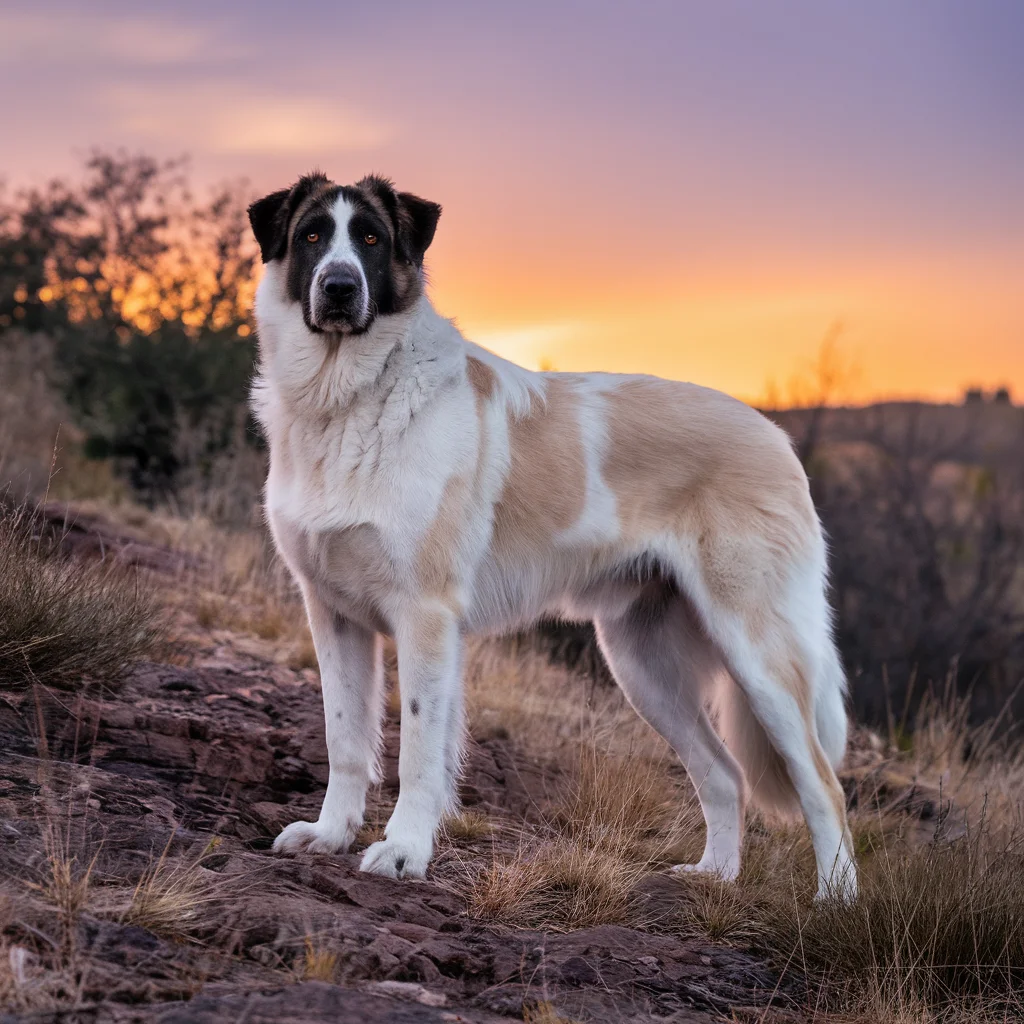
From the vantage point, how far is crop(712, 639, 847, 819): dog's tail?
4.64 metres

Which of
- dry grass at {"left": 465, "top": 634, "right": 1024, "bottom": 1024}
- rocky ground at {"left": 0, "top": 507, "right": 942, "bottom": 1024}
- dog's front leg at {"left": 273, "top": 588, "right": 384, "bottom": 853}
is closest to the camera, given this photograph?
rocky ground at {"left": 0, "top": 507, "right": 942, "bottom": 1024}

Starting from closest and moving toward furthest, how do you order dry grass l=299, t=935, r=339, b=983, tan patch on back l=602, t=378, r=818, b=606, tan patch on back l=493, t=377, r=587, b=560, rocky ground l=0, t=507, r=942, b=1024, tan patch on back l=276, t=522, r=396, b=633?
rocky ground l=0, t=507, r=942, b=1024 < dry grass l=299, t=935, r=339, b=983 < tan patch on back l=276, t=522, r=396, b=633 < tan patch on back l=493, t=377, r=587, b=560 < tan patch on back l=602, t=378, r=818, b=606

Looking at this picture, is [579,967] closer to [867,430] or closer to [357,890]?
[357,890]

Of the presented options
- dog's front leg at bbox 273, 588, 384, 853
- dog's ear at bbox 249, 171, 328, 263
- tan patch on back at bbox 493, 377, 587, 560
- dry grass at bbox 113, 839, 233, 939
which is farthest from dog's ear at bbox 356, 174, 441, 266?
dry grass at bbox 113, 839, 233, 939

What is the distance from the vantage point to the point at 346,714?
428 centimetres

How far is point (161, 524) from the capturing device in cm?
1078

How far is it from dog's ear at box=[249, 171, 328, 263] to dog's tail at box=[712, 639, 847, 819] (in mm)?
2472

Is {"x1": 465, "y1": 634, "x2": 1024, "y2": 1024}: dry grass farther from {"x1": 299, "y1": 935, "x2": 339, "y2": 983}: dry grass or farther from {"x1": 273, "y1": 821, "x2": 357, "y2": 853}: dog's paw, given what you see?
{"x1": 299, "y1": 935, "x2": 339, "y2": 983}: dry grass

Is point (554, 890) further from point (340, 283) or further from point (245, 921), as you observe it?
point (340, 283)

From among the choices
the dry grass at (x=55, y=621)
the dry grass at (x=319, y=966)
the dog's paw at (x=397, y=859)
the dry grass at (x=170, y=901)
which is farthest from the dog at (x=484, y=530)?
the dry grass at (x=55, y=621)

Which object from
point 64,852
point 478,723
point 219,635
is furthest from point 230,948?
point 219,635

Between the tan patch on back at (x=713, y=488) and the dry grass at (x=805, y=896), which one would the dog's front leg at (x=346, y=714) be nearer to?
the dry grass at (x=805, y=896)

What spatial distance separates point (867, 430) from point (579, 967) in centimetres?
1479

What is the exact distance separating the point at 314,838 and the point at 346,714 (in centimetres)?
45
